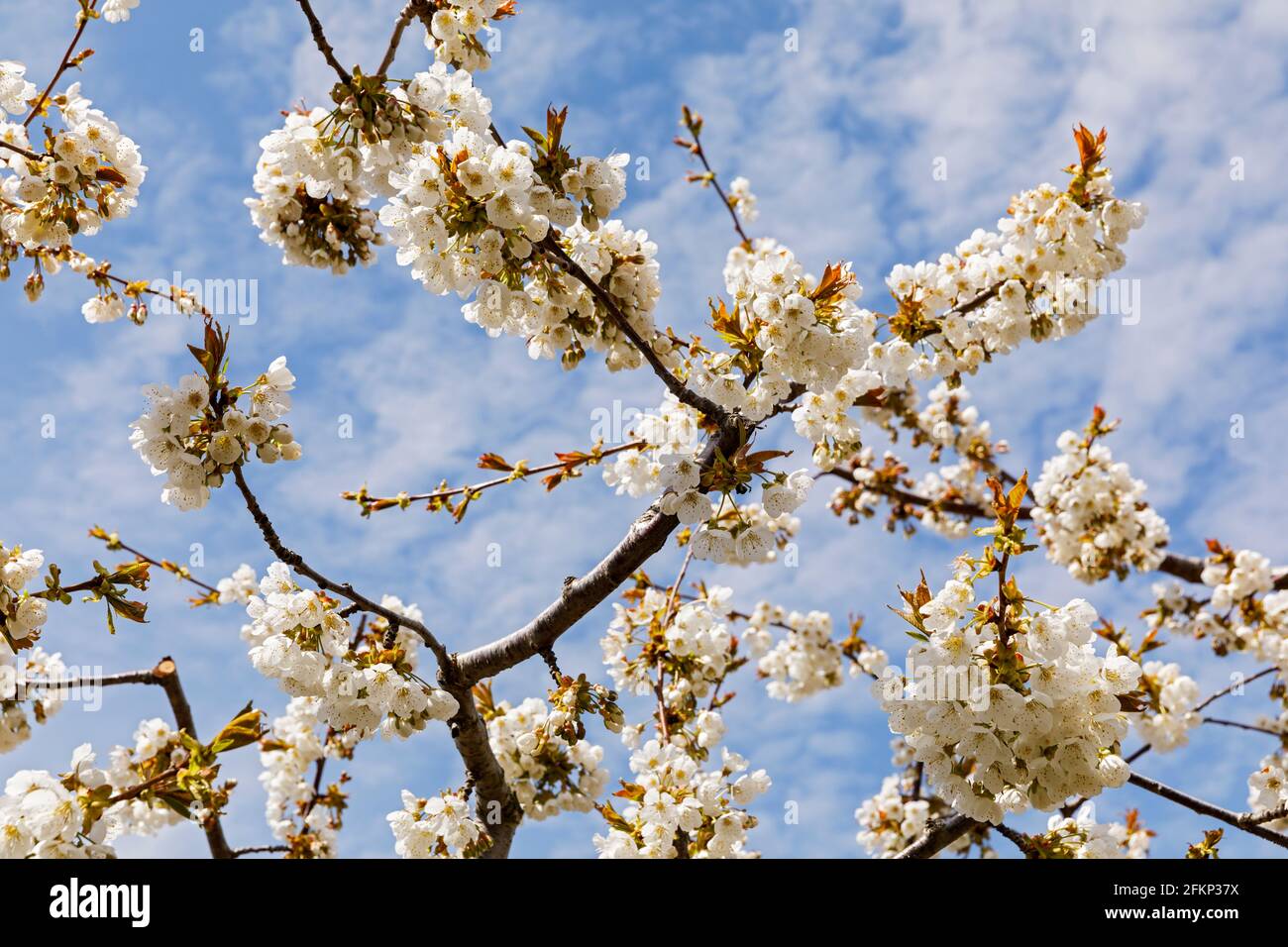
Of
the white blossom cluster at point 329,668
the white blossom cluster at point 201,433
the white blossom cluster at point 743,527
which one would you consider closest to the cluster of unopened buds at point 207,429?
the white blossom cluster at point 201,433

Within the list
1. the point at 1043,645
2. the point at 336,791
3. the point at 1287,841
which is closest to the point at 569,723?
the point at 1043,645

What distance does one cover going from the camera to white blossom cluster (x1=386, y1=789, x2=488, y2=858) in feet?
10.8

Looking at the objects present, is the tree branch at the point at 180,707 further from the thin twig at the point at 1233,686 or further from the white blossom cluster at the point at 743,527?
the thin twig at the point at 1233,686

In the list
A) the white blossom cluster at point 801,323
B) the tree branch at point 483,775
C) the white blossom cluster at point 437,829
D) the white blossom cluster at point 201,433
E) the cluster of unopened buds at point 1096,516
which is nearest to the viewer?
the white blossom cluster at point 201,433

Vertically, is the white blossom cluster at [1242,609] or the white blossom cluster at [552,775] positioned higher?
the white blossom cluster at [1242,609]

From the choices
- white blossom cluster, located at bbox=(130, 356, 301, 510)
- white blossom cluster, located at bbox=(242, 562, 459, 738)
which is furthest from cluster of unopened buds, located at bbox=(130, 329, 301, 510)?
white blossom cluster, located at bbox=(242, 562, 459, 738)

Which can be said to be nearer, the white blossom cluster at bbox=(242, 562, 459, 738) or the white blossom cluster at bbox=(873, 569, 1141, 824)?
the white blossom cluster at bbox=(873, 569, 1141, 824)

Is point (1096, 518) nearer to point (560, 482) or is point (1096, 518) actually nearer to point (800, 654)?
point (800, 654)

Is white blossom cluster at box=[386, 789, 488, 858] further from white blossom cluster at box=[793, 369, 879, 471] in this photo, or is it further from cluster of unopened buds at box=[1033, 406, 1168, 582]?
cluster of unopened buds at box=[1033, 406, 1168, 582]

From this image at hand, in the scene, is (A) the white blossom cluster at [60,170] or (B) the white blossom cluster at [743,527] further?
(A) the white blossom cluster at [60,170]

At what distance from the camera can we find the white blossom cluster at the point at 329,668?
104 inches

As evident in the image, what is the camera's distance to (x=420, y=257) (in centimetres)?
292

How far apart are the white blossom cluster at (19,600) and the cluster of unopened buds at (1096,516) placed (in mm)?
5638

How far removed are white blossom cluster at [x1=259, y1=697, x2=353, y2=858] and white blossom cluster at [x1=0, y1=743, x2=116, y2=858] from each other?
99.1 inches
